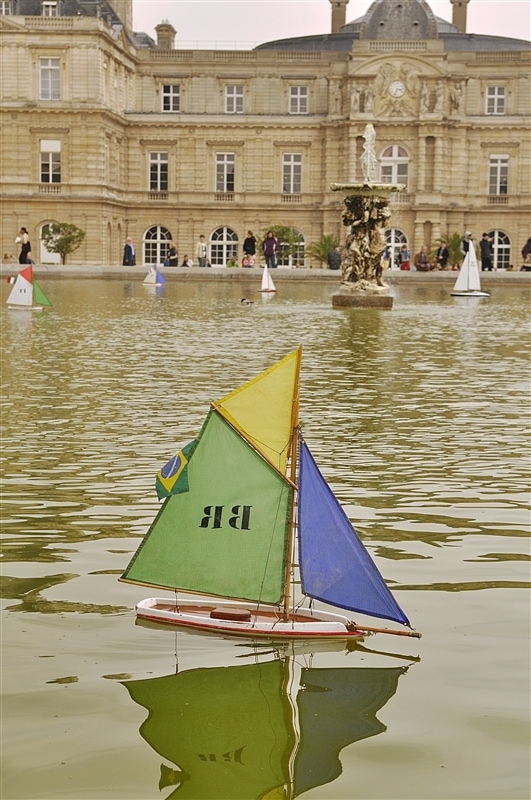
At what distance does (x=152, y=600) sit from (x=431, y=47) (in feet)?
220

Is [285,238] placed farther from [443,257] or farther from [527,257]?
[527,257]

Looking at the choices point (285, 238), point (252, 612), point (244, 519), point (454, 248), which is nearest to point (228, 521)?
point (244, 519)

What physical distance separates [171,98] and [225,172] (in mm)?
6067

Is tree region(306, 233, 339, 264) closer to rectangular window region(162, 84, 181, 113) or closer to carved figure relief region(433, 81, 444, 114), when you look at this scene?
carved figure relief region(433, 81, 444, 114)

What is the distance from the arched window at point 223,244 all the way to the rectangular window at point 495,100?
14.9 m

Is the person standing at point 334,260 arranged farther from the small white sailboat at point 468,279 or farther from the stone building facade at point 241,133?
the small white sailboat at point 468,279

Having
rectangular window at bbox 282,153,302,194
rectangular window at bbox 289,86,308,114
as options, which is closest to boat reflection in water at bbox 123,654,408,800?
rectangular window at bbox 282,153,302,194

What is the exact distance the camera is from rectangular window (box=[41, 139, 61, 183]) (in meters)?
69.1

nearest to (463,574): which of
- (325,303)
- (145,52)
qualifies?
(325,303)

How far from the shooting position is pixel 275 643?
21.9ft

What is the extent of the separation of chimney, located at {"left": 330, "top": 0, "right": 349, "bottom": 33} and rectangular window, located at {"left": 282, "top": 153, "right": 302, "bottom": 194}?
555 inches

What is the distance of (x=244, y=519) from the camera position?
6789 mm

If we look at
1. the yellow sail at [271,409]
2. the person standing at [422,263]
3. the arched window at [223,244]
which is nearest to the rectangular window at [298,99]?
the arched window at [223,244]

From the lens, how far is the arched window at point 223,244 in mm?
74125
